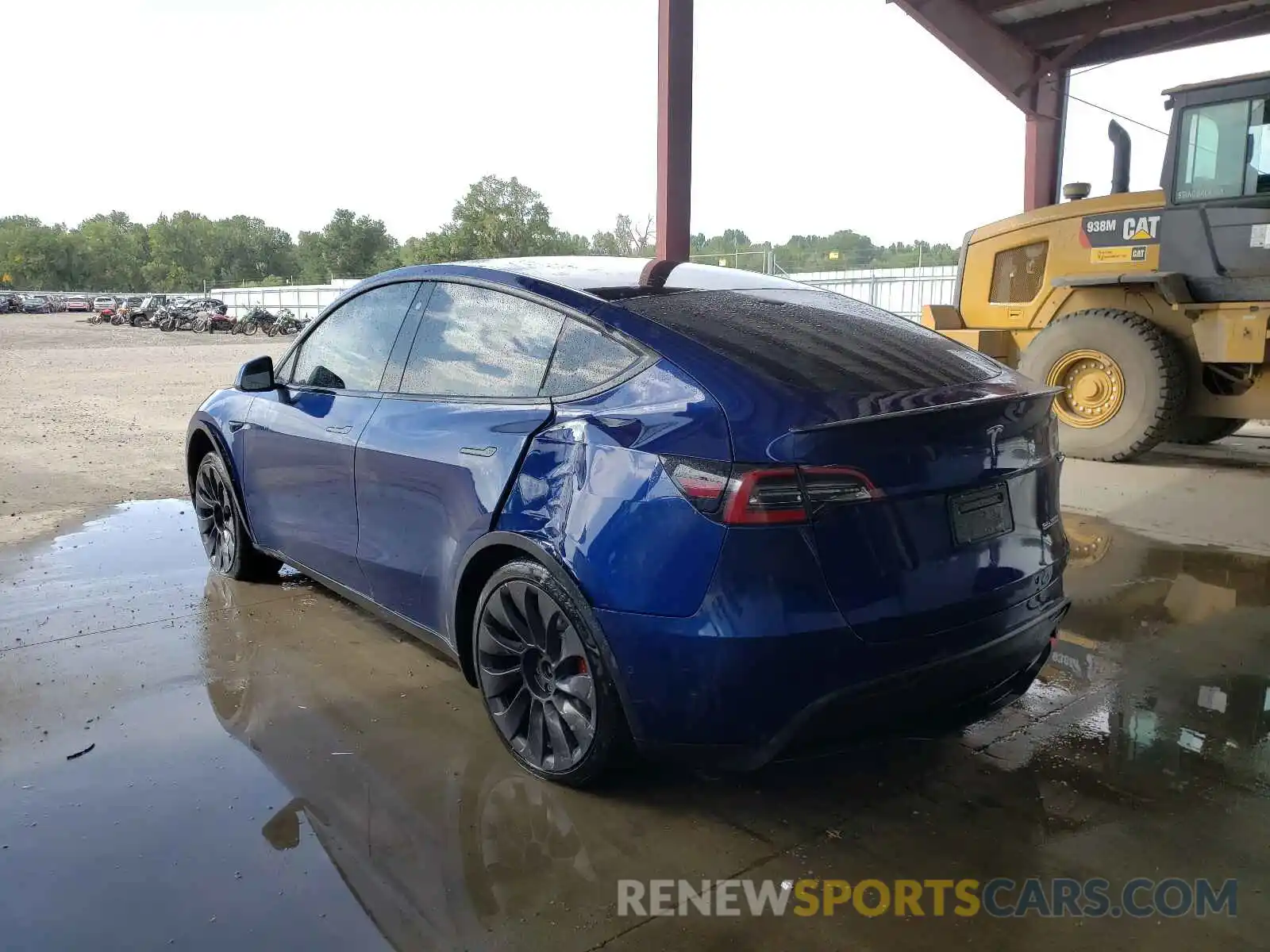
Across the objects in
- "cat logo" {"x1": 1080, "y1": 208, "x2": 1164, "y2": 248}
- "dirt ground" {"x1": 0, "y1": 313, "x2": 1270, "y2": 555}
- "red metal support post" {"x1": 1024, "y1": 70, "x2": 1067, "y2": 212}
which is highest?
"red metal support post" {"x1": 1024, "y1": 70, "x2": 1067, "y2": 212}

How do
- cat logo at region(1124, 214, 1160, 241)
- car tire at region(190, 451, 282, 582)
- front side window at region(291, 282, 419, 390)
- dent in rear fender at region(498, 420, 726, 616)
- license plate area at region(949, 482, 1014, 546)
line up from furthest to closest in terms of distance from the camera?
cat logo at region(1124, 214, 1160, 241) → car tire at region(190, 451, 282, 582) → front side window at region(291, 282, 419, 390) → license plate area at region(949, 482, 1014, 546) → dent in rear fender at region(498, 420, 726, 616)

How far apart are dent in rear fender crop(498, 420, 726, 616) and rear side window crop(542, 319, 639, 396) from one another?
0.52ft

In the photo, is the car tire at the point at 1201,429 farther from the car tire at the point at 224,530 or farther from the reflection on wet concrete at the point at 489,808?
the car tire at the point at 224,530

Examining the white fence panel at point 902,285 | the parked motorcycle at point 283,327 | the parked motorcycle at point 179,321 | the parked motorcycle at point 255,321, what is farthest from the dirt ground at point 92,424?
the parked motorcycle at point 179,321

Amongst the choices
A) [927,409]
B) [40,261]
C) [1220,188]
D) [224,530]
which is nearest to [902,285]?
[1220,188]

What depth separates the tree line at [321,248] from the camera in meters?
19.1

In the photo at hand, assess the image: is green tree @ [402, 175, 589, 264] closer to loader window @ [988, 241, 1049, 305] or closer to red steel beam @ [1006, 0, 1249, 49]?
red steel beam @ [1006, 0, 1249, 49]

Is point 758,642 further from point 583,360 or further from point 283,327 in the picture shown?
point 283,327

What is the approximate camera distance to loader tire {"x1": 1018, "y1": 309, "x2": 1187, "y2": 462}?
7777 millimetres

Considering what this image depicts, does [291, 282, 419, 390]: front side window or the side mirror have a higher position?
[291, 282, 419, 390]: front side window

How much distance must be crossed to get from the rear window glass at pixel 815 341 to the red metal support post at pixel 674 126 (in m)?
8.66

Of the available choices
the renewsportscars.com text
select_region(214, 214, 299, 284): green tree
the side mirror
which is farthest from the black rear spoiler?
select_region(214, 214, 299, 284): green tree

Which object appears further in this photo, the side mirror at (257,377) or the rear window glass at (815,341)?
the side mirror at (257,377)

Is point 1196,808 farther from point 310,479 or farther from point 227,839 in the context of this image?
point 310,479
